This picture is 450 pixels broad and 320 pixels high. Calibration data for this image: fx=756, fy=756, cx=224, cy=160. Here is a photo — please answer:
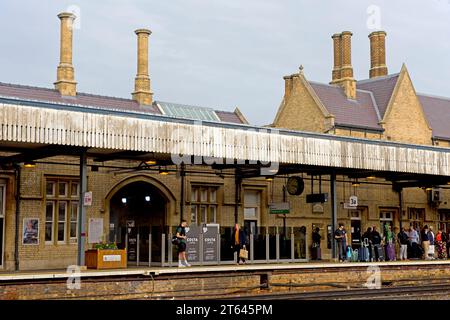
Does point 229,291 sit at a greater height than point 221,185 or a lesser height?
lesser

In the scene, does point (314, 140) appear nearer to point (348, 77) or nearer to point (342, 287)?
point (342, 287)

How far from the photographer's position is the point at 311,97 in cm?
3728

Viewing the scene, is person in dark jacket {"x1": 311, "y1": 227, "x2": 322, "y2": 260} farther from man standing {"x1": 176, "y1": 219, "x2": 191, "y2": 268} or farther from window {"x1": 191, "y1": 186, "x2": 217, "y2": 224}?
man standing {"x1": 176, "y1": 219, "x2": 191, "y2": 268}

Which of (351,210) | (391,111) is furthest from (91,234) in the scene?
(391,111)

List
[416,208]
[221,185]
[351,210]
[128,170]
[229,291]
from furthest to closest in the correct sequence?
[416,208] → [351,210] → [221,185] → [128,170] → [229,291]

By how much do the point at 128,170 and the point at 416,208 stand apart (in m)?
15.0

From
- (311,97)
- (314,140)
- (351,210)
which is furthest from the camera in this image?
(311,97)

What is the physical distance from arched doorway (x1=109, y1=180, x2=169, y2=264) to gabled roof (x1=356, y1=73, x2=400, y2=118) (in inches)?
609

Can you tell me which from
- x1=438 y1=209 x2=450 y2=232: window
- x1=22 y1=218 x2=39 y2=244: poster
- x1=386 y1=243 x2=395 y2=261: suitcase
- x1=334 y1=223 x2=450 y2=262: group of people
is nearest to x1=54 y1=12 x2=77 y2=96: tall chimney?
x1=22 y1=218 x2=39 y2=244: poster

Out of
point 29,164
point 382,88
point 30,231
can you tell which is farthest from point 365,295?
point 382,88

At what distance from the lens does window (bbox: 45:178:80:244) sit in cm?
2453

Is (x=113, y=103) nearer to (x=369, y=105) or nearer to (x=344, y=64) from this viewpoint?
(x=344, y=64)

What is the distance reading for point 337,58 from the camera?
42406mm

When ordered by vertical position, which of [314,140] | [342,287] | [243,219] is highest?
[314,140]
